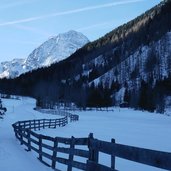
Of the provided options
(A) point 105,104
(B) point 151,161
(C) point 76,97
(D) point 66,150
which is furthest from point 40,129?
(C) point 76,97

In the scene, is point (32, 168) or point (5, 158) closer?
point (32, 168)

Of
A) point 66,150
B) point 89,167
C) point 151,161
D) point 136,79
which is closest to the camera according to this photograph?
point 151,161

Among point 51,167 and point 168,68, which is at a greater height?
point 168,68

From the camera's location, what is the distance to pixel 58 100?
176 m

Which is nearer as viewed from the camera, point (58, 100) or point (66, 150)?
point (66, 150)

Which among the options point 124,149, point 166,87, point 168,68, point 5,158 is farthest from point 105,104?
point 124,149

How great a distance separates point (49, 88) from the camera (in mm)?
196750

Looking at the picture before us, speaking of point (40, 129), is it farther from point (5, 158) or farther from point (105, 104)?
point (105, 104)

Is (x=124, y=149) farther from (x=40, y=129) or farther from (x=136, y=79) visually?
(x=136, y=79)

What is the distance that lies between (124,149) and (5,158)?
33.4 ft

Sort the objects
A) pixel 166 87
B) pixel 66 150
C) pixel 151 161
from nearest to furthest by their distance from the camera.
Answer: pixel 151 161 < pixel 66 150 < pixel 166 87

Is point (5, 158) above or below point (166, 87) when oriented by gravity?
below

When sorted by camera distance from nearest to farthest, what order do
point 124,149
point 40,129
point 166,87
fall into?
point 124,149, point 40,129, point 166,87

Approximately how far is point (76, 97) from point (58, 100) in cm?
881
